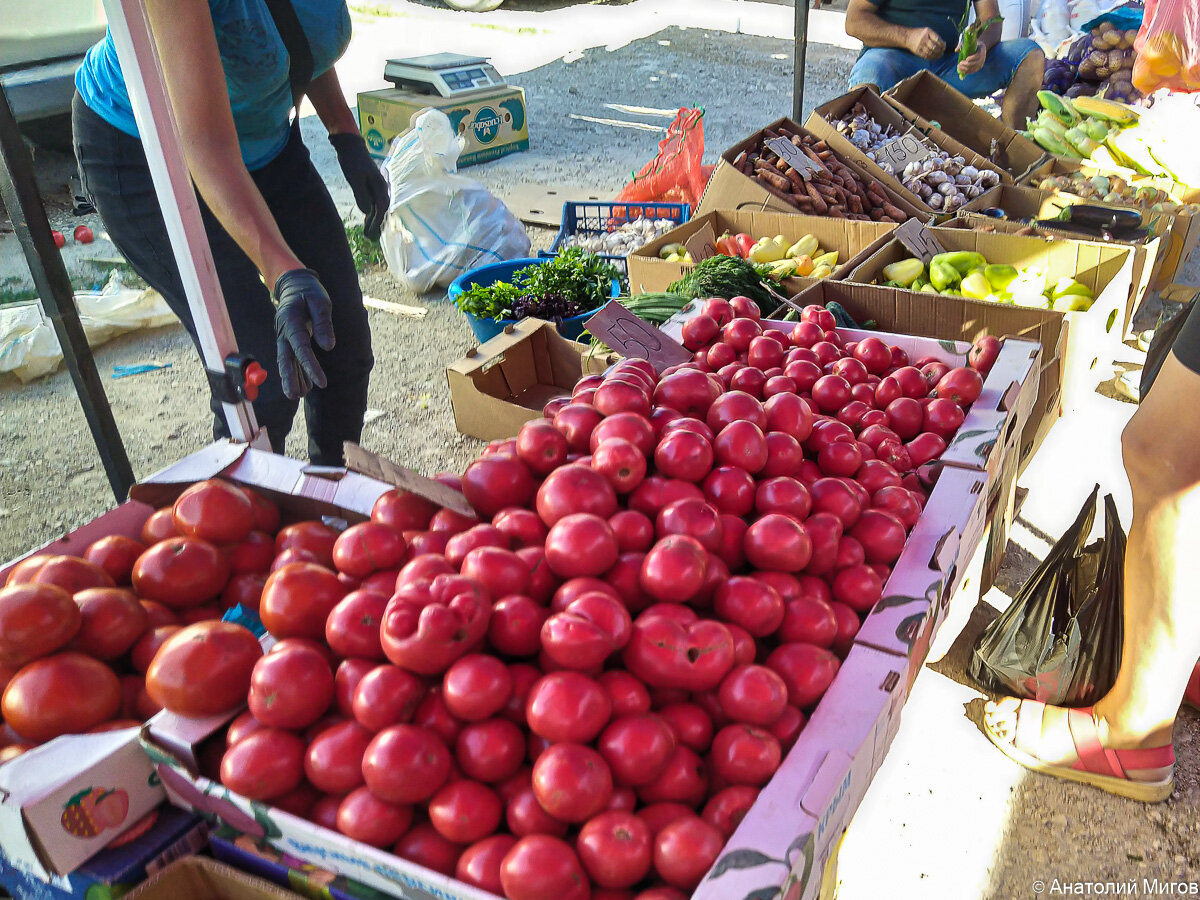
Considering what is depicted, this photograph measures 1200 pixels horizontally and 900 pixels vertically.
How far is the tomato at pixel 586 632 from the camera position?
1210 mm

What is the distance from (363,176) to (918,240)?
216 centimetres

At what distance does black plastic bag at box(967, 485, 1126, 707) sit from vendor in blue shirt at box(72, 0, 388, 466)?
1.89m

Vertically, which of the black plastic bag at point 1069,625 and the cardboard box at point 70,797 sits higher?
the cardboard box at point 70,797

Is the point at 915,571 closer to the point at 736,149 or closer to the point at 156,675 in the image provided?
the point at 156,675

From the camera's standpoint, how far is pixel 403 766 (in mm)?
1127

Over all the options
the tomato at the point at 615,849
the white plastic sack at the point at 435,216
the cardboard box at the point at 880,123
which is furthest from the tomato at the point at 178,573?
the cardboard box at the point at 880,123

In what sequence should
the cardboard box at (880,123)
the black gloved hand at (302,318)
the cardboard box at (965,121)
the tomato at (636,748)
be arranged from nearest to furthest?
the tomato at (636,748) → the black gloved hand at (302,318) → the cardboard box at (880,123) → the cardboard box at (965,121)

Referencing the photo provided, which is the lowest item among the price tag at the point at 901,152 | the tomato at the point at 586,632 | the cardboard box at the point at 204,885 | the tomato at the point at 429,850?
the price tag at the point at 901,152

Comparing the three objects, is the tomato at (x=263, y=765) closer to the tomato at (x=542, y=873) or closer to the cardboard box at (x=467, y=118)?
the tomato at (x=542, y=873)

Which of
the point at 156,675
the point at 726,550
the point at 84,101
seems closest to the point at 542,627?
the point at 726,550

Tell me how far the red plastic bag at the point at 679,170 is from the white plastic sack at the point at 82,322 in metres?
2.71

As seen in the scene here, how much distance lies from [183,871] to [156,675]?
0.87ft

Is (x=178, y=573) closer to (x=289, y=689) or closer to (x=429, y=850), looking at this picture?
(x=289, y=689)

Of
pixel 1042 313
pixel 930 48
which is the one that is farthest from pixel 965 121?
pixel 1042 313
